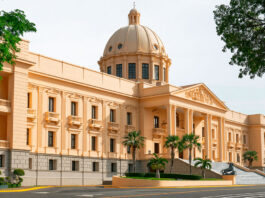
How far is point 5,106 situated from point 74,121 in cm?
1207

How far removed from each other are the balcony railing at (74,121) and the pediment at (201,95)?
47.1 feet

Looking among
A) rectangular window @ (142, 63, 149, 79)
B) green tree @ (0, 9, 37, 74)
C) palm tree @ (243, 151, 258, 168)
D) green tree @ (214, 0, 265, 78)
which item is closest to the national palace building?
rectangular window @ (142, 63, 149, 79)

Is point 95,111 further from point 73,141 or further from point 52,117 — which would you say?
point 52,117

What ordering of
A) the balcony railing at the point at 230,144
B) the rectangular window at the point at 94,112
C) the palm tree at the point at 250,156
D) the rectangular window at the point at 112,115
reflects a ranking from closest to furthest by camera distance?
the rectangular window at the point at 94,112
the rectangular window at the point at 112,115
the palm tree at the point at 250,156
the balcony railing at the point at 230,144

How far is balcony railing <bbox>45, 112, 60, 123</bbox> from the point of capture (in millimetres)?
47344

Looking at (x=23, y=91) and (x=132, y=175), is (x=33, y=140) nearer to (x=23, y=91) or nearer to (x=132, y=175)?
(x=23, y=91)

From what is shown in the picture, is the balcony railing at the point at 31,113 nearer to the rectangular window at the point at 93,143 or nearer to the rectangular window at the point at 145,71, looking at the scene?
the rectangular window at the point at 93,143

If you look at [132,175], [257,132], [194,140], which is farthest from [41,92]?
[257,132]

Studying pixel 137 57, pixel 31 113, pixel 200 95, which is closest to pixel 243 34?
pixel 31 113

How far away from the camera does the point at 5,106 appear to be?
39.6 m

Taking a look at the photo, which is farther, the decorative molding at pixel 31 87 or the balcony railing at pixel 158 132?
the balcony railing at pixel 158 132

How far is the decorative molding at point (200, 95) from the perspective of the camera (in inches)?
2463

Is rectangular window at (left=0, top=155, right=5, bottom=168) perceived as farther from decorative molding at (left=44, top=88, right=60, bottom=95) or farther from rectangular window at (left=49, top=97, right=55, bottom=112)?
decorative molding at (left=44, top=88, right=60, bottom=95)

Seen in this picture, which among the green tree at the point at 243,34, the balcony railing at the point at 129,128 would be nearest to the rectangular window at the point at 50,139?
the balcony railing at the point at 129,128
